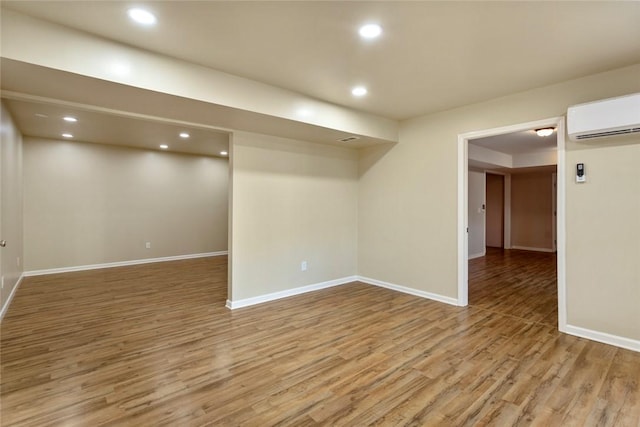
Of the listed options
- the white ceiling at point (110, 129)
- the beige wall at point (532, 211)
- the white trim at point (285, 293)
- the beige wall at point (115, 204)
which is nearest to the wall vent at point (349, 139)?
the white ceiling at point (110, 129)

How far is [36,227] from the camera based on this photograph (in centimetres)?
559

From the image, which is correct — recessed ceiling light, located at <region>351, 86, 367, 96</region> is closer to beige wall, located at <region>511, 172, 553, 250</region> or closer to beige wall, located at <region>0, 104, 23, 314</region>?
beige wall, located at <region>0, 104, 23, 314</region>

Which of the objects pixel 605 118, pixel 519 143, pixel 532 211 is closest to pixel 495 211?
pixel 532 211

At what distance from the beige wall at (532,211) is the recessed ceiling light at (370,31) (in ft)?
28.2

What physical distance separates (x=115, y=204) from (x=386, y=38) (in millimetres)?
6235

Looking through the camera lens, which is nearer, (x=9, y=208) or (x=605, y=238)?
(x=605, y=238)

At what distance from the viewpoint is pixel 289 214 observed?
4.54 meters

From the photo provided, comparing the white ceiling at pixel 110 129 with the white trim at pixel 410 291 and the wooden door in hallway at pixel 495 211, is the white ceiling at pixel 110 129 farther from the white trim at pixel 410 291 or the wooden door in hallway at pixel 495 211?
the wooden door in hallway at pixel 495 211

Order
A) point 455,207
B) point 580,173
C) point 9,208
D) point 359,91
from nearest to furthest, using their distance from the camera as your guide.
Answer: point 580,173 → point 359,91 → point 9,208 → point 455,207

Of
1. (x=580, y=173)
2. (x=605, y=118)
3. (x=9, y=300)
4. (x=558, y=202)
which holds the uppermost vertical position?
(x=605, y=118)

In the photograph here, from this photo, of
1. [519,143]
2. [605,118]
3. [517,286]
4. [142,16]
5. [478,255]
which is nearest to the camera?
[142,16]

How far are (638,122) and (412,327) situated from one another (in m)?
2.66

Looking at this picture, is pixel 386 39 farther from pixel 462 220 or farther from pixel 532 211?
pixel 532 211

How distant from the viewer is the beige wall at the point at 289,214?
405 centimetres
